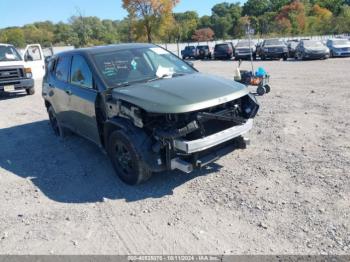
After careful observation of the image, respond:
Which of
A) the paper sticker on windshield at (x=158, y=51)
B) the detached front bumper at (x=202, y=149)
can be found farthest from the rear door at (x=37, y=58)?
the detached front bumper at (x=202, y=149)

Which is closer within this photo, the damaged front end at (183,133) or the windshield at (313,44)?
the damaged front end at (183,133)

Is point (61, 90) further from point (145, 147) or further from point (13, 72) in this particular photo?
point (13, 72)

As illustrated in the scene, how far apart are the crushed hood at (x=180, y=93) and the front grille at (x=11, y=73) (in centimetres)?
985

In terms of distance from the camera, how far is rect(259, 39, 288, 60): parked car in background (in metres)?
25.3

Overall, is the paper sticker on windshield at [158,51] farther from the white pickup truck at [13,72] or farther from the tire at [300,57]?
the tire at [300,57]

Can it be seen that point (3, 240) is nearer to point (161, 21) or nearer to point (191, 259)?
point (191, 259)

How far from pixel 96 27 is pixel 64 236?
80.0 meters

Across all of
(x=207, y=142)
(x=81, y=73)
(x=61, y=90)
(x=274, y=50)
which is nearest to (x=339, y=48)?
(x=274, y=50)

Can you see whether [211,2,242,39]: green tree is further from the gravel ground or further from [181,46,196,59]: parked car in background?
the gravel ground

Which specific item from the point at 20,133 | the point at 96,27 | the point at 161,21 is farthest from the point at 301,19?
the point at 20,133

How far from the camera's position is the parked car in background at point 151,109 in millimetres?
4234

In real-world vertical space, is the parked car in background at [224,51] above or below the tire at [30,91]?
above

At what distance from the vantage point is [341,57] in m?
23.8

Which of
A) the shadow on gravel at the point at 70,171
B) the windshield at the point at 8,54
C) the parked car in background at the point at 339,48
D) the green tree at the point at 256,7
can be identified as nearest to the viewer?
the shadow on gravel at the point at 70,171
